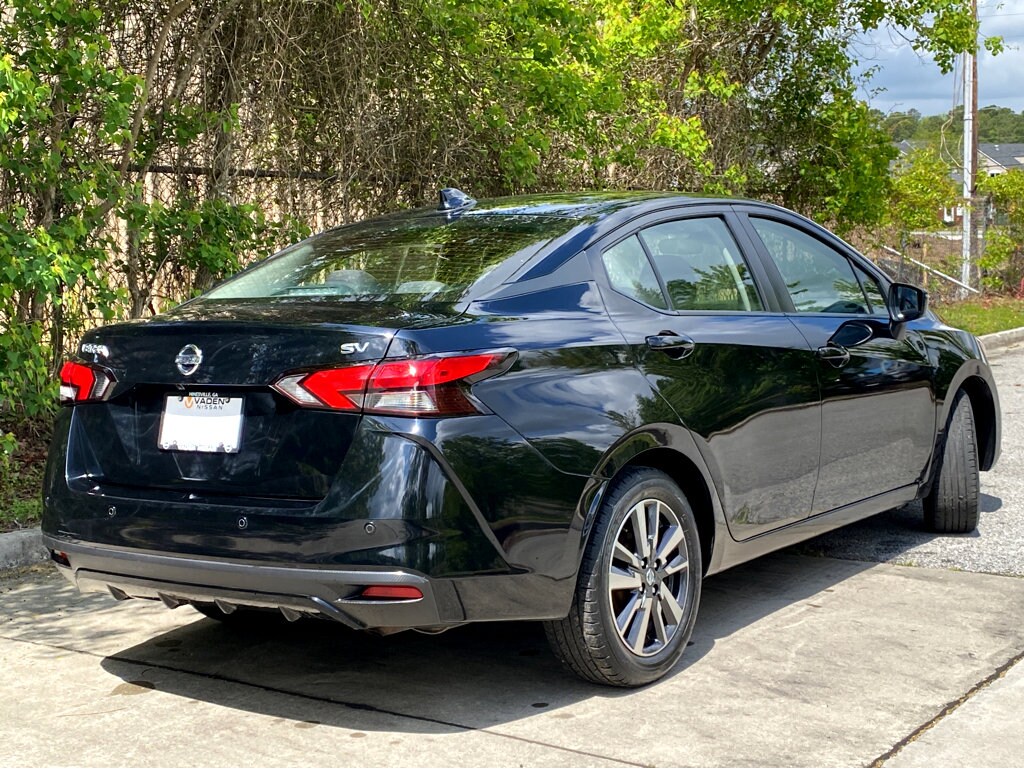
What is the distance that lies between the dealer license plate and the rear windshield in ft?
1.87

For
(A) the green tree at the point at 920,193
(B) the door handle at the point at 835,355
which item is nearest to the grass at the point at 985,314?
(A) the green tree at the point at 920,193

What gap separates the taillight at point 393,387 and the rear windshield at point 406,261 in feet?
1.26

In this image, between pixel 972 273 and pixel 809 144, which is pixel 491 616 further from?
pixel 972 273

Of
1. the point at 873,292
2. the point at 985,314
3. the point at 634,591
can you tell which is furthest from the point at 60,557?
the point at 985,314

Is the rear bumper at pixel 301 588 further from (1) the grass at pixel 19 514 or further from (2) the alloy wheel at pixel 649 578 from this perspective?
(1) the grass at pixel 19 514

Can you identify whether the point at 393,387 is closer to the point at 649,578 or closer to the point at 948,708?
the point at 649,578

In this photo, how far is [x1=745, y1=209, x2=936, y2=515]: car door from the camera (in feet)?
17.1

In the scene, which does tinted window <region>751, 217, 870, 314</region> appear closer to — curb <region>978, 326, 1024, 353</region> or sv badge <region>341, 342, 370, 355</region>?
sv badge <region>341, 342, 370, 355</region>

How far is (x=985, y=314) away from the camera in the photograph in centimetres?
2044

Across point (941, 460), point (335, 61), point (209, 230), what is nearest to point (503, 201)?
point (941, 460)

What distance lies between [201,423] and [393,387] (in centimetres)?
61

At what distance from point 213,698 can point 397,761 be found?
0.85 meters

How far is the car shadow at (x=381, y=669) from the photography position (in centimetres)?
414

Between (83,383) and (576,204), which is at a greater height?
(576,204)
